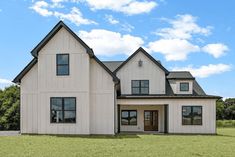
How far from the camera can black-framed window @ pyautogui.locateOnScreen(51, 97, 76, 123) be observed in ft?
79.3

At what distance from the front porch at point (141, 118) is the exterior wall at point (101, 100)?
7.03 m

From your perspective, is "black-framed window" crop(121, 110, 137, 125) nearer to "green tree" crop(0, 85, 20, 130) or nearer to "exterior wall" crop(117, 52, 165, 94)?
"exterior wall" crop(117, 52, 165, 94)

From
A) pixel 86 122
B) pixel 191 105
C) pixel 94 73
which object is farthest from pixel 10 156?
pixel 191 105

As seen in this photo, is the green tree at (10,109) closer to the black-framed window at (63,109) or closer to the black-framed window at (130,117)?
the black-framed window at (130,117)

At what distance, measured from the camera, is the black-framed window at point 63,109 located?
24156 mm

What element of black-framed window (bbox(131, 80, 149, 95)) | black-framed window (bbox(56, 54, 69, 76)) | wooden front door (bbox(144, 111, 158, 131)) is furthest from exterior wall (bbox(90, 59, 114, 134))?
wooden front door (bbox(144, 111, 158, 131))

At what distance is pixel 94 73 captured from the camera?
25031 millimetres

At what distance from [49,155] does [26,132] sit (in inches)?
534

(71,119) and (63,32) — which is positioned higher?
(63,32)

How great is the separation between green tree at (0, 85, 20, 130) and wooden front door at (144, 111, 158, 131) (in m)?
18.2

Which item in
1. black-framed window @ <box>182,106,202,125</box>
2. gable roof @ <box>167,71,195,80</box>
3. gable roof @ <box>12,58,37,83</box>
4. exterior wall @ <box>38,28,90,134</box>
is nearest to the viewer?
exterior wall @ <box>38,28,90,134</box>

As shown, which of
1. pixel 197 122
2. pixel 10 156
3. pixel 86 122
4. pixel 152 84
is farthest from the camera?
pixel 152 84

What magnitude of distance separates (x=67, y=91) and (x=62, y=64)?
2059 mm

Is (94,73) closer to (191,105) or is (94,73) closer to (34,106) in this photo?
(34,106)
